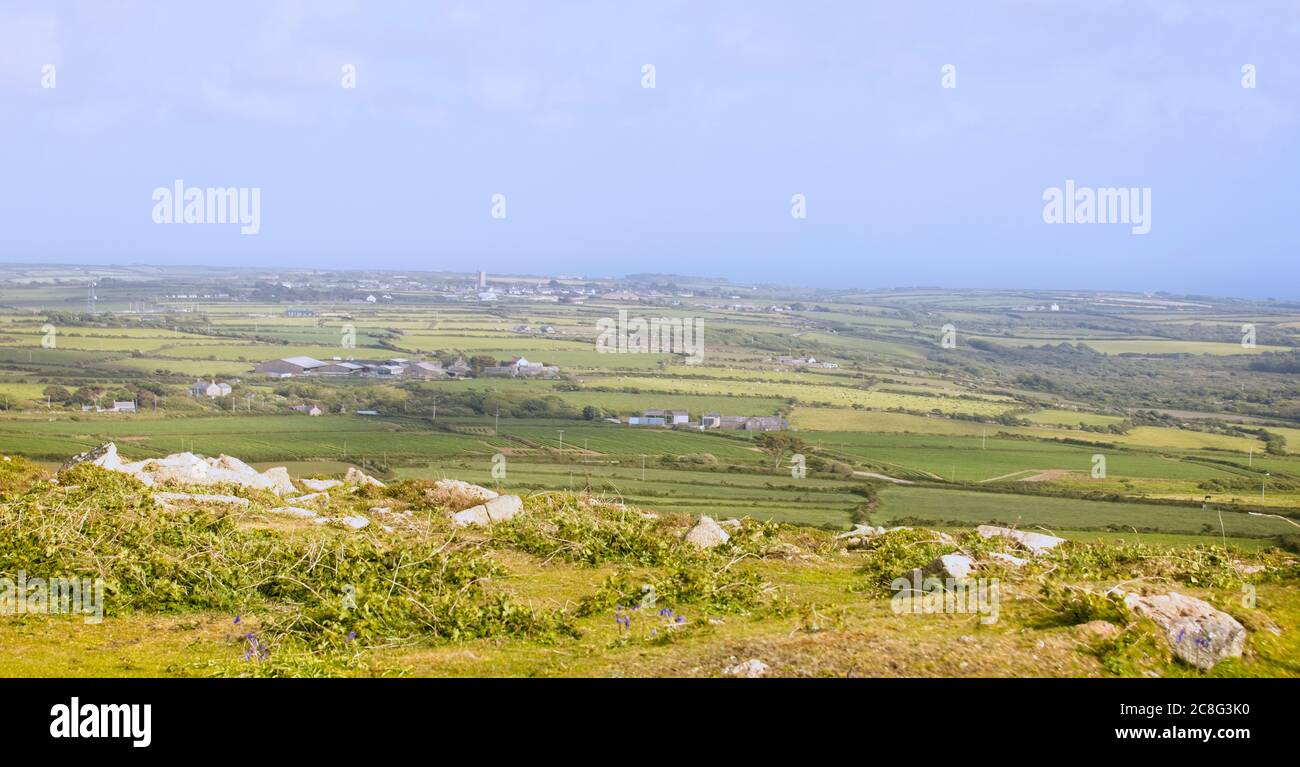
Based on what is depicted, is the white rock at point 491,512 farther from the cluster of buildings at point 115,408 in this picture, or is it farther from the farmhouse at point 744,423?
the cluster of buildings at point 115,408

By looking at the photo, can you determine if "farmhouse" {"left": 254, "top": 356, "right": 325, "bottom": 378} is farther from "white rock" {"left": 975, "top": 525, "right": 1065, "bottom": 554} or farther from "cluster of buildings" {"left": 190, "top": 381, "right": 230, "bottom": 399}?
"white rock" {"left": 975, "top": 525, "right": 1065, "bottom": 554}

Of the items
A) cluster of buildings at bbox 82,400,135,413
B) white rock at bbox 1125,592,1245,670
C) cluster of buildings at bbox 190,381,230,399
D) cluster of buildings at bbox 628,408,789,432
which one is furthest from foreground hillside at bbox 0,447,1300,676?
cluster of buildings at bbox 190,381,230,399

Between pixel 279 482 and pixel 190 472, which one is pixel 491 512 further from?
pixel 190 472

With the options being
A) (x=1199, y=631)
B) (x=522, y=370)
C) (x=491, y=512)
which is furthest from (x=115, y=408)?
(x=1199, y=631)

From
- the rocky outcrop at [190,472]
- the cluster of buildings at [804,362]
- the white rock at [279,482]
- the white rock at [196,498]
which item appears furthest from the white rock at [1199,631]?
the cluster of buildings at [804,362]
